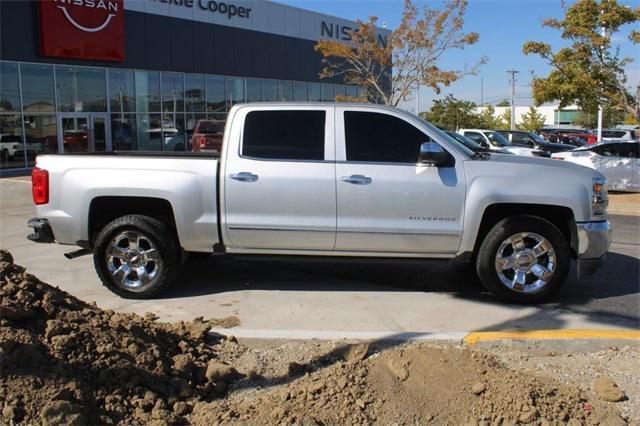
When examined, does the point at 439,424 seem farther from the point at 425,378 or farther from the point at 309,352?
the point at 309,352

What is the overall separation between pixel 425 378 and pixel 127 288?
11.1 ft

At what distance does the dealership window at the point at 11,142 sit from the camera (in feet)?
72.4

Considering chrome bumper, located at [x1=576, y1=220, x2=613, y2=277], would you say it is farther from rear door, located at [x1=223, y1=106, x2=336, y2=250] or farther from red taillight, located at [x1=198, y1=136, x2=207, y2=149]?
red taillight, located at [x1=198, y1=136, x2=207, y2=149]

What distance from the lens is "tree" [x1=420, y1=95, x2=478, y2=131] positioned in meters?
52.2

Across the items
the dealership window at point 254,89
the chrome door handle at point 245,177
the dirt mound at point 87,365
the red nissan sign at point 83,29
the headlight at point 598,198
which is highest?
the red nissan sign at point 83,29

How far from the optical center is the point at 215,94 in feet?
99.5

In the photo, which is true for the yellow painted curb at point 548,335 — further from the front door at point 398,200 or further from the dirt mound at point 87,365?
the dirt mound at point 87,365

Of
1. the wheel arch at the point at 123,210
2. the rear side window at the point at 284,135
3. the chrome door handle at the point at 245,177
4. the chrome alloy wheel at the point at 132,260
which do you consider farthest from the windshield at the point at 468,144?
the chrome alloy wheel at the point at 132,260

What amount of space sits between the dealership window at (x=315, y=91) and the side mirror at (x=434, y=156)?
30960mm

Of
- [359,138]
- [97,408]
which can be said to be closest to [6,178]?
[359,138]

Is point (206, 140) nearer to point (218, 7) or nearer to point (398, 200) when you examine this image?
point (218, 7)

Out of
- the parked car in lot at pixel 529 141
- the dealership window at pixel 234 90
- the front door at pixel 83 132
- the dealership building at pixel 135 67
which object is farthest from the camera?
the dealership window at pixel 234 90

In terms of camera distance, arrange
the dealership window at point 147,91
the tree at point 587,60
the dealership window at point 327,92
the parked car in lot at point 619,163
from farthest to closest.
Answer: the dealership window at point 327,92 → the dealership window at point 147,91 → the parked car in lot at point 619,163 → the tree at point 587,60

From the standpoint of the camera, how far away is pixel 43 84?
23.1 meters
